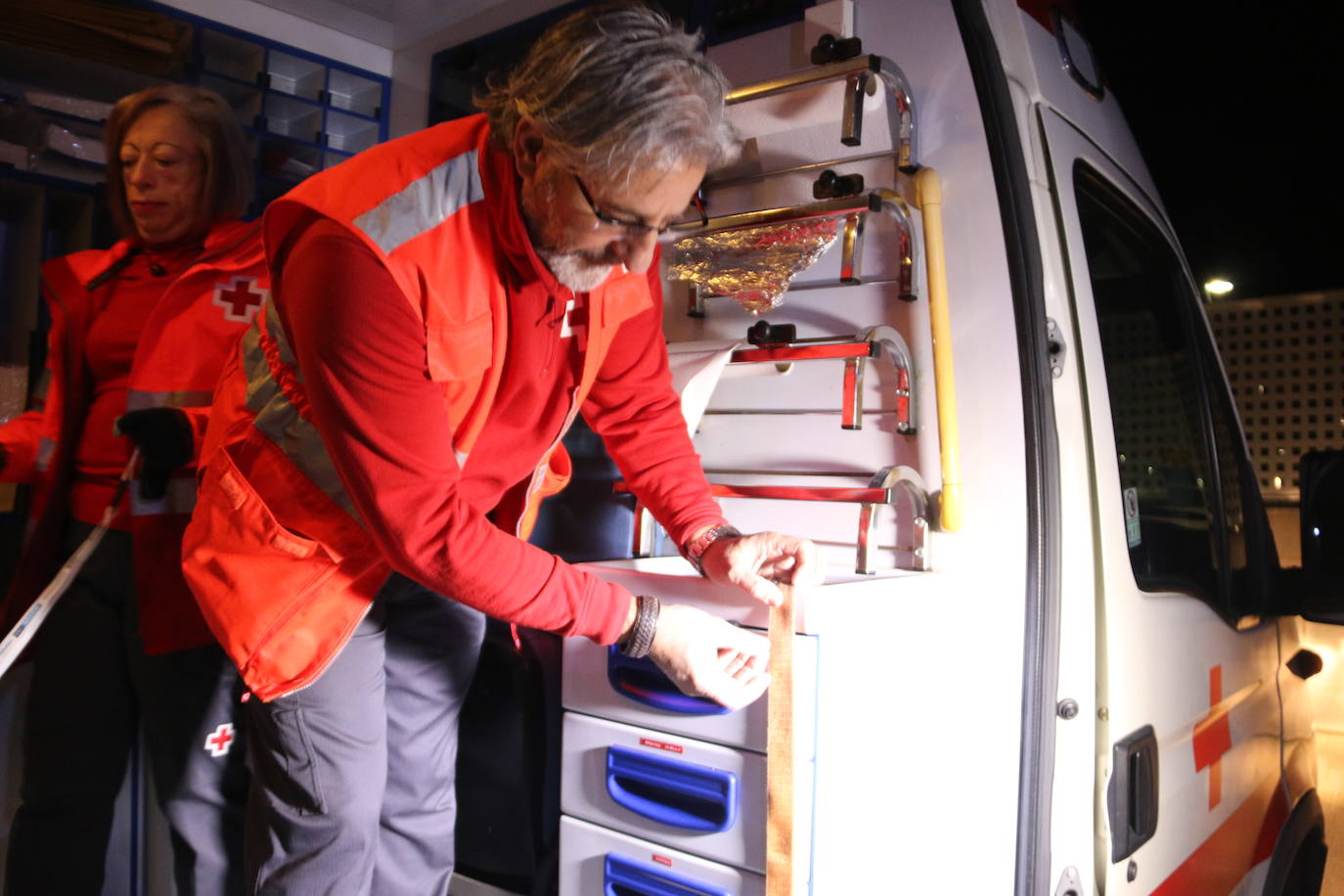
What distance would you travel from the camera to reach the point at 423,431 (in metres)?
1.03

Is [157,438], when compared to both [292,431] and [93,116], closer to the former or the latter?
[292,431]

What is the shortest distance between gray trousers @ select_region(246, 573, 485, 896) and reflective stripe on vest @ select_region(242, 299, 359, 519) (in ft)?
0.64

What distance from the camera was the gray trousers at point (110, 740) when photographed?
1582mm

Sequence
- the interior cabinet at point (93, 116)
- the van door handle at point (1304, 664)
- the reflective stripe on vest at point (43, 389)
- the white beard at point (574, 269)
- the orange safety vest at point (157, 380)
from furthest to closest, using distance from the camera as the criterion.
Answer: the interior cabinet at point (93, 116) → the van door handle at point (1304, 664) → the reflective stripe on vest at point (43, 389) → the orange safety vest at point (157, 380) → the white beard at point (574, 269)

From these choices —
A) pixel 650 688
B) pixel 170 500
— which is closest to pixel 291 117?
pixel 170 500

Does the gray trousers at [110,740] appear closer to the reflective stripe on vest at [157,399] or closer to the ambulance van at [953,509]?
the reflective stripe on vest at [157,399]

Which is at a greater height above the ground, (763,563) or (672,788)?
(763,563)

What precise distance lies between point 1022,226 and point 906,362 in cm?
28

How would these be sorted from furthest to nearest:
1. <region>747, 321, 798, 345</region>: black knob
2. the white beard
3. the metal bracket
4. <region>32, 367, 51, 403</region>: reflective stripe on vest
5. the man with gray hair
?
1. <region>32, 367, 51, 403</region>: reflective stripe on vest
2. <region>747, 321, 798, 345</region>: black knob
3. the metal bracket
4. the white beard
5. the man with gray hair

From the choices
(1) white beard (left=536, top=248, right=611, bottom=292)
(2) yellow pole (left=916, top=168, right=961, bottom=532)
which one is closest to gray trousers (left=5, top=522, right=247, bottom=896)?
(1) white beard (left=536, top=248, right=611, bottom=292)

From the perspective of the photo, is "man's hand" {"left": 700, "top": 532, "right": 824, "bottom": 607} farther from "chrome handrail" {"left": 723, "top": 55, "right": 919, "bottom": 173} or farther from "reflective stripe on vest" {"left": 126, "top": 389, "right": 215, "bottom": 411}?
"reflective stripe on vest" {"left": 126, "top": 389, "right": 215, "bottom": 411}

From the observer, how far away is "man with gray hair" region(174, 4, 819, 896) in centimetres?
101

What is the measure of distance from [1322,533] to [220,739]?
6.12 feet

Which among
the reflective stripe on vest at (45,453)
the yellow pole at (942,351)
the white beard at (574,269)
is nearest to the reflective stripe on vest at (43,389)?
the reflective stripe on vest at (45,453)
